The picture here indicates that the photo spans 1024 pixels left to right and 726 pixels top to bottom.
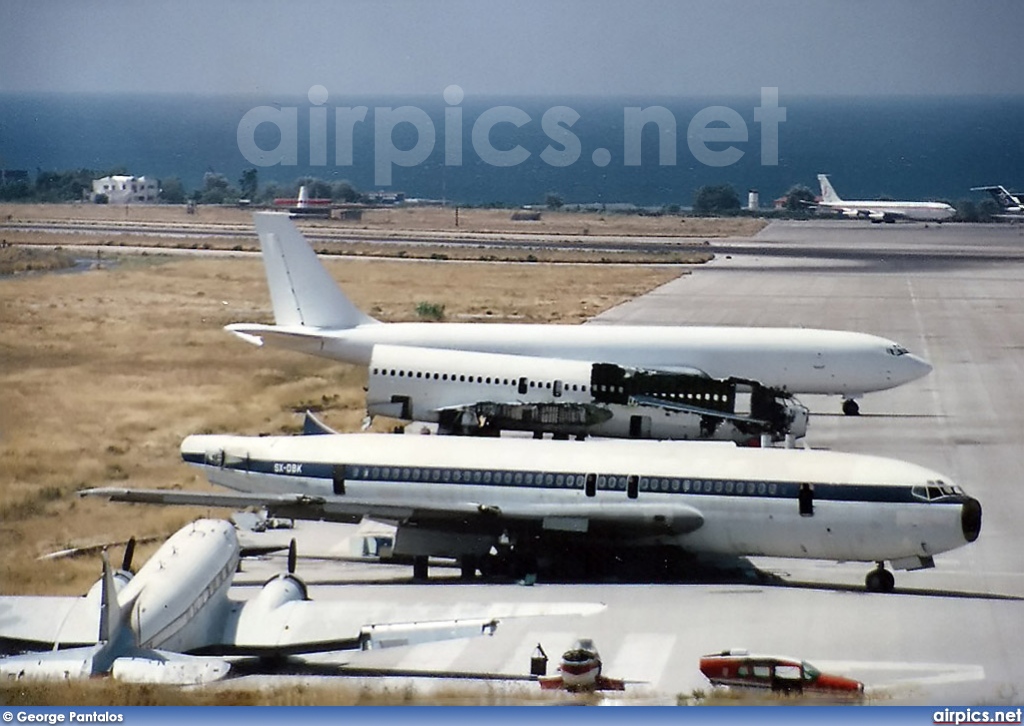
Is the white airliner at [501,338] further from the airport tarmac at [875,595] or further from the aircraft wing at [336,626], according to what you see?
the aircraft wing at [336,626]

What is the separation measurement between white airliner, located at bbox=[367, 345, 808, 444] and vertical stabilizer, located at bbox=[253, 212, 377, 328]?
2688 millimetres

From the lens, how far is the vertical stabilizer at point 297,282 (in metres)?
40.3

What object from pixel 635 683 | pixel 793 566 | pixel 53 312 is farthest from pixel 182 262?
pixel 635 683

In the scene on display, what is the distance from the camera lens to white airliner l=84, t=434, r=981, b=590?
27938 mm

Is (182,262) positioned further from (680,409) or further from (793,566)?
(793,566)

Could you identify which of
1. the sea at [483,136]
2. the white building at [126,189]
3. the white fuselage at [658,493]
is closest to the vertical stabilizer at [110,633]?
the white fuselage at [658,493]

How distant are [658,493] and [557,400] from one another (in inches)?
368

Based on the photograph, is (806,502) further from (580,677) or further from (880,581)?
(580,677)

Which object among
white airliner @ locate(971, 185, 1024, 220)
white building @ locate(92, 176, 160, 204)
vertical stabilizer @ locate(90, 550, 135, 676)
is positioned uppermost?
white airliner @ locate(971, 185, 1024, 220)

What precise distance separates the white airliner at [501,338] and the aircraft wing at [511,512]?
11.0 meters

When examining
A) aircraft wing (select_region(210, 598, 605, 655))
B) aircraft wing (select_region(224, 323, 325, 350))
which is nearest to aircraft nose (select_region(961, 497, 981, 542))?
aircraft wing (select_region(210, 598, 605, 655))

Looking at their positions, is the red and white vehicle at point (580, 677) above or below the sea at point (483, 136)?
below

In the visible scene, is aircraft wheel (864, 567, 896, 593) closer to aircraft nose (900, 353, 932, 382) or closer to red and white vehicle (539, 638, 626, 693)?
red and white vehicle (539, 638, 626, 693)

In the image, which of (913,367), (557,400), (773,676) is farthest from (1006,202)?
(773,676)
